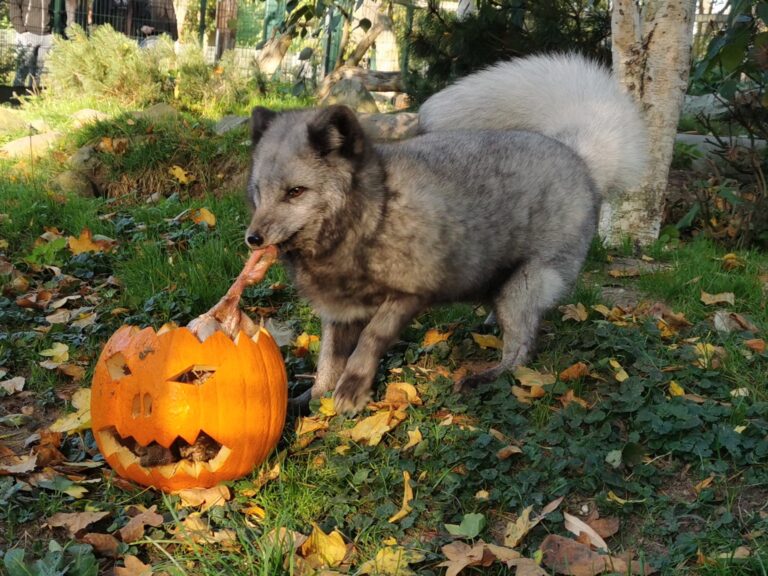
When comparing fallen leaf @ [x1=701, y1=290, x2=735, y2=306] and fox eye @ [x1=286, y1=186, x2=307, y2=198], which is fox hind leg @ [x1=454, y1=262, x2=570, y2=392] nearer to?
fallen leaf @ [x1=701, y1=290, x2=735, y2=306]

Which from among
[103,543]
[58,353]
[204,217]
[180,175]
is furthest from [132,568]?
[180,175]

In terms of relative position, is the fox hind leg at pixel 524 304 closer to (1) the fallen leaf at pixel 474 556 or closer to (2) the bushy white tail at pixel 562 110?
(2) the bushy white tail at pixel 562 110

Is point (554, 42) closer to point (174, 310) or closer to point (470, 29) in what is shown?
point (470, 29)

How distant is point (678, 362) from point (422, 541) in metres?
1.57

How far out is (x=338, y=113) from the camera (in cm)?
321

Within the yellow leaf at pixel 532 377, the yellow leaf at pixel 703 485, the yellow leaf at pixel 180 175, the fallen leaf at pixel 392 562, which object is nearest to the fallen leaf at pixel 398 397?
the yellow leaf at pixel 532 377

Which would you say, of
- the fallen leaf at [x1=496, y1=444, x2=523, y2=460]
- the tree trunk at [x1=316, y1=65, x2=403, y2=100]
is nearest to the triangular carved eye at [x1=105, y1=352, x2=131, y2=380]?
the fallen leaf at [x1=496, y1=444, x2=523, y2=460]

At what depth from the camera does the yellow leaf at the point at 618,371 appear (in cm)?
339

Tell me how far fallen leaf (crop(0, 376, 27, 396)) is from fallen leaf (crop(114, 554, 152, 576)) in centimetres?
144

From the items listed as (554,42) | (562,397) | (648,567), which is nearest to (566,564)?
(648,567)

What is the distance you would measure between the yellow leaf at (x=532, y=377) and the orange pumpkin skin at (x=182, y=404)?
113 cm

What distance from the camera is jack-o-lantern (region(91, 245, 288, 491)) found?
2811 millimetres

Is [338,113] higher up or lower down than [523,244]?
higher up

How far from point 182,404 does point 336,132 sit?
1239 mm
